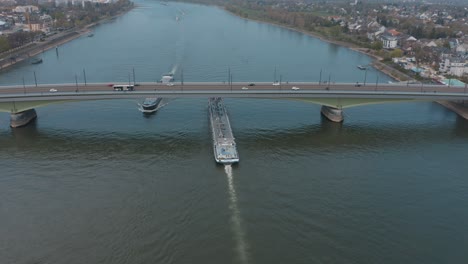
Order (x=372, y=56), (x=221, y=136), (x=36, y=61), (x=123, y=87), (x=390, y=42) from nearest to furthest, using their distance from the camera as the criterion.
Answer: (x=221, y=136) < (x=123, y=87) < (x=36, y=61) < (x=372, y=56) < (x=390, y=42)

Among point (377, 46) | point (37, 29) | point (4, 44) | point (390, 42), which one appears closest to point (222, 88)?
point (4, 44)

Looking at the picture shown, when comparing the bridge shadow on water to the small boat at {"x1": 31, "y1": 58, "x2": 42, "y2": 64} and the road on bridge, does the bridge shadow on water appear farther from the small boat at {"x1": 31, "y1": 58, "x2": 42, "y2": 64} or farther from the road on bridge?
the small boat at {"x1": 31, "y1": 58, "x2": 42, "y2": 64}

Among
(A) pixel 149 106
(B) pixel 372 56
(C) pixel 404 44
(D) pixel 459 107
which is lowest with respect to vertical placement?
(D) pixel 459 107

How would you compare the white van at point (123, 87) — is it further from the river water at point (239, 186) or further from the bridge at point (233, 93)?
the river water at point (239, 186)

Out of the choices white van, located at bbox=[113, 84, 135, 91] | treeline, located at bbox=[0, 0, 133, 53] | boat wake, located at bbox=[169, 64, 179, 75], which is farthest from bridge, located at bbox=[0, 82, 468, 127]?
treeline, located at bbox=[0, 0, 133, 53]

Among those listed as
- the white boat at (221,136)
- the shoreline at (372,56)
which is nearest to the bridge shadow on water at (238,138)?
the white boat at (221,136)

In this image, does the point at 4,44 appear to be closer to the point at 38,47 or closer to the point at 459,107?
the point at 38,47
